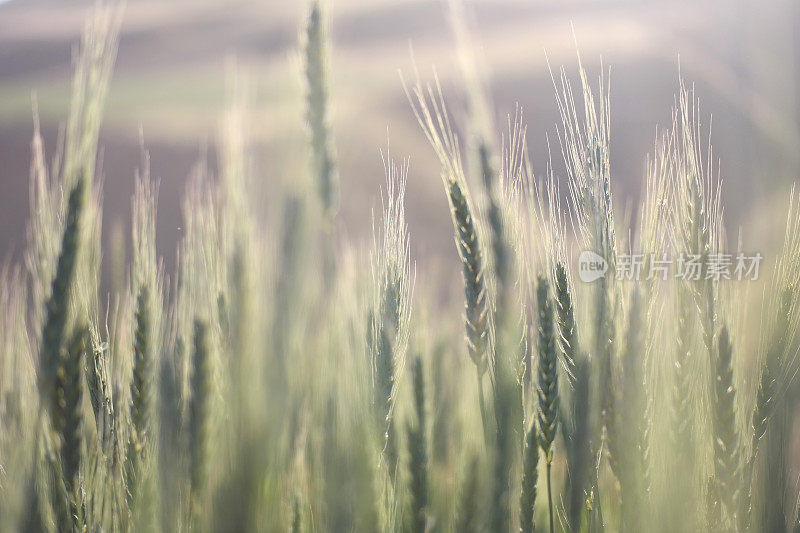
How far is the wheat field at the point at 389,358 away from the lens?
2.06ft

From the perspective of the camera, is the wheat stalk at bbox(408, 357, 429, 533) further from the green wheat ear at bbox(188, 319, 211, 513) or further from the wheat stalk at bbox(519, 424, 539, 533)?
the green wheat ear at bbox(188, 319, 211, 513)

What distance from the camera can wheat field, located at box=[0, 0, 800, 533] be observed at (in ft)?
2.06

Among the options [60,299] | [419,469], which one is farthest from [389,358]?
[60,299]

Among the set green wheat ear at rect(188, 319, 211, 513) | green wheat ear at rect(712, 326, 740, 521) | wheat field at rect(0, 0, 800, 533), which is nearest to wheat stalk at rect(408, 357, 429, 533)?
wheat field at rect(0, 0, 800, 533)

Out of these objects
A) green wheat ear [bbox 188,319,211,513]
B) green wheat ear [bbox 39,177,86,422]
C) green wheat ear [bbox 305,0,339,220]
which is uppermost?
green wheat ear [bbox 305,0,339,220]

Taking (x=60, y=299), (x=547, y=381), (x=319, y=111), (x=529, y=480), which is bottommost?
(x=529, y=480)

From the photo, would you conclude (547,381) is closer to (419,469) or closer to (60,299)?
(419,469)

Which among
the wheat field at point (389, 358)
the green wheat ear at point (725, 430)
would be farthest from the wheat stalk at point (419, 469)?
the green wheat ear at point (725, 430)

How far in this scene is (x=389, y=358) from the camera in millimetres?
692

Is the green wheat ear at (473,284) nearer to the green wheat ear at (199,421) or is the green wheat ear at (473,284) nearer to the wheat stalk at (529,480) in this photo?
the wheat stalk at (529,480)

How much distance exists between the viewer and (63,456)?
0.60 metres

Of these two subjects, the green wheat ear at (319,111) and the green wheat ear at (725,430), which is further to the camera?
the green wheat ear at (319,111)

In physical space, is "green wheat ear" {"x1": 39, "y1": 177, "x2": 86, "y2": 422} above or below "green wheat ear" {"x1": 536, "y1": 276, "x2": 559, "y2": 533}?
above

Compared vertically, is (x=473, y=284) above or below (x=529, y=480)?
above
